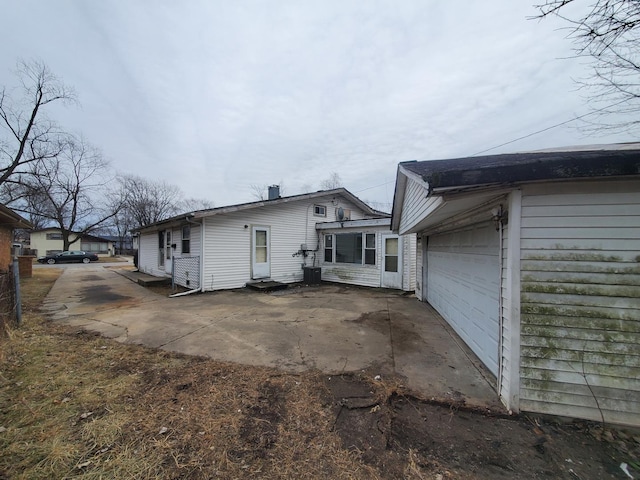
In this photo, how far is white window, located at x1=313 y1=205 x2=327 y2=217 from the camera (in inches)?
495

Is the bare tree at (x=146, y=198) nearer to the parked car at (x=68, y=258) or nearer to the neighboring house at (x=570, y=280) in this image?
the parked car at (x=68, y=258)

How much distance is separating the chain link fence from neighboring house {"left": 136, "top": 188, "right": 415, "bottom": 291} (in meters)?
0.03

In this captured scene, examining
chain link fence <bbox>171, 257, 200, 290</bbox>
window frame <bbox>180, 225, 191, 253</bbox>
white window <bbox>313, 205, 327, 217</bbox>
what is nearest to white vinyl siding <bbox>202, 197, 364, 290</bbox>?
white window <bbox>313, 205, 327, 217</bbox>

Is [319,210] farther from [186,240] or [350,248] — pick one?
[186,240]

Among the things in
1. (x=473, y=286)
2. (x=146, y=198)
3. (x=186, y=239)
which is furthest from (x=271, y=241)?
(x=146, y=198)

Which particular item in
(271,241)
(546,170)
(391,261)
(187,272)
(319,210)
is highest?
(319,210)

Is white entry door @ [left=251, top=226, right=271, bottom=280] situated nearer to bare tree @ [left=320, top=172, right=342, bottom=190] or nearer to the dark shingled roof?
the dark shingled roof

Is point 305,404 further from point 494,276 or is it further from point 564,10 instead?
point 564,10

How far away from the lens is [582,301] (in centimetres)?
235

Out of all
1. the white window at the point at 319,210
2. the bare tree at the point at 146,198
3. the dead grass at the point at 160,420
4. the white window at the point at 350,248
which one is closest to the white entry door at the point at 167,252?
the white window at the point at 319,210

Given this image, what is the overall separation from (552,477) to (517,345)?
0.98 metres

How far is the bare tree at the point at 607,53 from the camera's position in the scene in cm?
304

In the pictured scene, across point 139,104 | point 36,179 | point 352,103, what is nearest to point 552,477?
point 352,103

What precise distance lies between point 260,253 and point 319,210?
3849 millimetres
